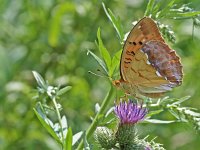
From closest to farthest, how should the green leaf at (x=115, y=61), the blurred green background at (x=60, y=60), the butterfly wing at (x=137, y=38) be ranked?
the butterfly wing at (x=137, y=38) < the green leaf at (x=115, y=61) < the blurred green background at (x=60, y=60)

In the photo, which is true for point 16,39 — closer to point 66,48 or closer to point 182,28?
point 66,48

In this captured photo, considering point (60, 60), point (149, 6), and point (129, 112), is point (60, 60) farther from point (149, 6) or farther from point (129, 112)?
point (149, 6)

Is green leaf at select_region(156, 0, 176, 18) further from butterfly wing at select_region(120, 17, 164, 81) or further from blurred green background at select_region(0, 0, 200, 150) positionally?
blurred green background at select_region(0, 0, 200, 150)

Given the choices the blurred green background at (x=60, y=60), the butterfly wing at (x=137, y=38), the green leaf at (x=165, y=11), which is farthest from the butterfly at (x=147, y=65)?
the blurred green background at (x=60, y=60)

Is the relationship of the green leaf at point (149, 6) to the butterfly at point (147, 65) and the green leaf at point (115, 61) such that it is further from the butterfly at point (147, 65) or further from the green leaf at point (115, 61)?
the green leaf at point (115, 61)

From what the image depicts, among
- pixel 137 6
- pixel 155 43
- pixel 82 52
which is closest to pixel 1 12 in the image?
pixel 82 52

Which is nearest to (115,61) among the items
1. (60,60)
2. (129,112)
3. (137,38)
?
(137,38)

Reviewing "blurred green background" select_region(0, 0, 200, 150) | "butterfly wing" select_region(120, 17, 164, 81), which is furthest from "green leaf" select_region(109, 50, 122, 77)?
"blurred green background" select_region(0, 0, 200, 150)
